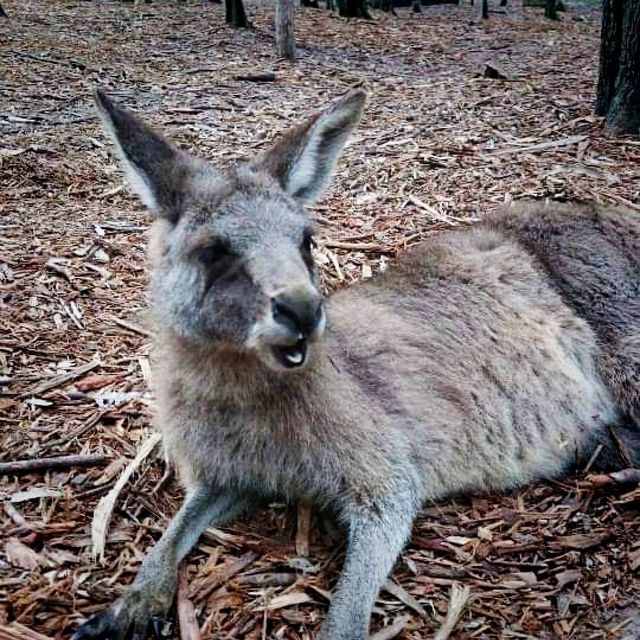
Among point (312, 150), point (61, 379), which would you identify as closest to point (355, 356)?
point (312, 150)

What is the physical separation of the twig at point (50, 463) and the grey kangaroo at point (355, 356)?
53 cm

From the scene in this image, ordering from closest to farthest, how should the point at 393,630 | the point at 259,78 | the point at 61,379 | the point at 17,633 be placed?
the point at 17,633 → the point at 393,630 → the point at 61,379 → the point at 259,78

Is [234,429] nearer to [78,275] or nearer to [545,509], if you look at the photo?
[545,509]

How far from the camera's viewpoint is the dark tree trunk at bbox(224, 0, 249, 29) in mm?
15594

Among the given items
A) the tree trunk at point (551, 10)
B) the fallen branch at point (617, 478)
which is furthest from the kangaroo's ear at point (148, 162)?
the tree trunk at point (551, 10)

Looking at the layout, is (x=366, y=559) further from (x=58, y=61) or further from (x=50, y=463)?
(x=58, y=61)

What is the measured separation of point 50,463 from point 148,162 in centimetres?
152

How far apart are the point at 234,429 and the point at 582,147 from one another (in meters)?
5.00

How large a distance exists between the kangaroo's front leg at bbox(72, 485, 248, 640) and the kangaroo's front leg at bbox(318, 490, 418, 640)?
59cm

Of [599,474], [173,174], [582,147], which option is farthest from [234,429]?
[582,147]

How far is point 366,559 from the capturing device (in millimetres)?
3242

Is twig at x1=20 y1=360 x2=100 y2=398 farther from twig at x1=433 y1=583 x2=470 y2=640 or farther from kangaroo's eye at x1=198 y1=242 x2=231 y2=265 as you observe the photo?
twig at x1=433 y1=583 x2=470 y2=640

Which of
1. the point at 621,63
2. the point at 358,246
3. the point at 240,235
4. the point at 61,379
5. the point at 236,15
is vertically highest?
the point at 240,235

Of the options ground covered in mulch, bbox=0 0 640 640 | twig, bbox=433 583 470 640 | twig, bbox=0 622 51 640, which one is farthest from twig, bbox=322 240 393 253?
twig, bbox=0 622 51 640
